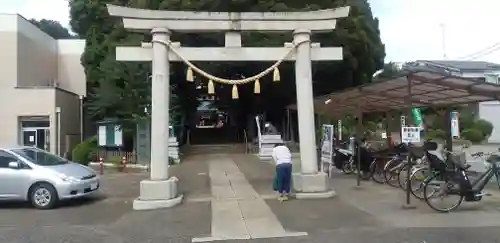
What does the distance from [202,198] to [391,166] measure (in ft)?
17.5

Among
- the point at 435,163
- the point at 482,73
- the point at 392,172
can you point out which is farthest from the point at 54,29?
the point at 435,163

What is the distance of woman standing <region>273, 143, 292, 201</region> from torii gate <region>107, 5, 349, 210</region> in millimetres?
465

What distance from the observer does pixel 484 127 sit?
34.6 metres

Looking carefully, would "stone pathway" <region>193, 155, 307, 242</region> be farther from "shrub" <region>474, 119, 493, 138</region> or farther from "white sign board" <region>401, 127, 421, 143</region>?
"shrub" <region>474, 119, 493, 138</region>

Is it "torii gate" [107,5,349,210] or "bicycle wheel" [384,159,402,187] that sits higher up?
"torii gate" [107,5,349,210]

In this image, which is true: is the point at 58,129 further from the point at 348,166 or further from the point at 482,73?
the point at 482,73

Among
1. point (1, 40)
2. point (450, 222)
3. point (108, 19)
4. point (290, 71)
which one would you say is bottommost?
point (450, 222)

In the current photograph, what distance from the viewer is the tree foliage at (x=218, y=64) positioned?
984 inches

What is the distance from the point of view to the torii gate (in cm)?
1230

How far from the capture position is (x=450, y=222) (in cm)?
898

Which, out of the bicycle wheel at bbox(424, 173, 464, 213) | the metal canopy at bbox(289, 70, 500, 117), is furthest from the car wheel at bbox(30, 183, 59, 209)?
the bicycle wheel at bbox(424, 173, 464, 213)

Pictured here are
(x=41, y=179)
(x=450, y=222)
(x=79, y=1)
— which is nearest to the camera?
(x=450, y=222)

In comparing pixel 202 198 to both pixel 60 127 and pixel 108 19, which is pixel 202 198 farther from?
pixel 108 19

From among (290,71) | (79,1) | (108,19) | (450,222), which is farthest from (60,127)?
(450,222)
